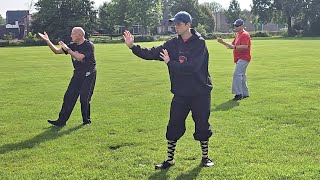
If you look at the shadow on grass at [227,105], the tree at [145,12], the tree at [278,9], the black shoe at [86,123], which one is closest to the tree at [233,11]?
the tree at [278,9]

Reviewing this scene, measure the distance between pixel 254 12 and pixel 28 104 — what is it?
3690 inches

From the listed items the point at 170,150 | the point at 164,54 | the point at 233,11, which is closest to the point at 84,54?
the point at 164,54

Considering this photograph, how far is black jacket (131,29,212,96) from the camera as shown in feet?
19.8

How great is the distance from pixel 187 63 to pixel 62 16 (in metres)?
80.4

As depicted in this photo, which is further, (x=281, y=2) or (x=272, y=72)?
(x=281, y=2)

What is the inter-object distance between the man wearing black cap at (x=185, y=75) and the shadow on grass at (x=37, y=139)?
2.83m

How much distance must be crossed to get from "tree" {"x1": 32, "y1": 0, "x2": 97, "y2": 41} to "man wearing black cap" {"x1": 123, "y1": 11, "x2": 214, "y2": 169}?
75.5 m

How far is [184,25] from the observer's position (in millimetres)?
6027

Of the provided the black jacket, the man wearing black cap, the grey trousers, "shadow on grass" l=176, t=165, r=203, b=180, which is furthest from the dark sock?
the grey trousers

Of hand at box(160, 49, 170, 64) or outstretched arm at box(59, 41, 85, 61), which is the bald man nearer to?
outstretched arm at box(59, 41, 85, 61)

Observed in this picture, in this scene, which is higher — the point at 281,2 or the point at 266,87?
the point at 281,2

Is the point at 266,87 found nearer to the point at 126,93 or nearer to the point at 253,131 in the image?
the point at 126,93

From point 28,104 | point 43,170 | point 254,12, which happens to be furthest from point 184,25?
point 254,12

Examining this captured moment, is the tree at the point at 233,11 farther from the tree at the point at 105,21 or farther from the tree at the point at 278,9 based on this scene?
Result: the tree at the point at 105,21
